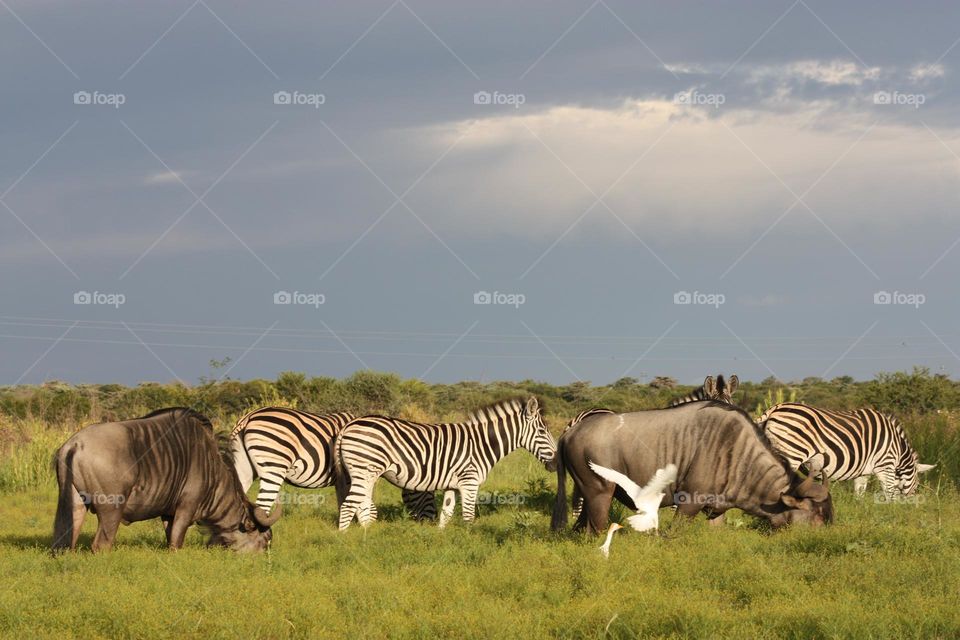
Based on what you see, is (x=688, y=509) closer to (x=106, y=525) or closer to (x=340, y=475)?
(x=340, y=475)

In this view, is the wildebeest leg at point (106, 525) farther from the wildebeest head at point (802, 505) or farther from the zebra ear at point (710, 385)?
the zebra ear at point (710, 385)

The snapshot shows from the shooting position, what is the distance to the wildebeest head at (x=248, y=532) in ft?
41.9

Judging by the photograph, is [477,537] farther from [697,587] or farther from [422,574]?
[697,587]

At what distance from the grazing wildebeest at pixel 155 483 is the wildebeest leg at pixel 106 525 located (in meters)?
0.01

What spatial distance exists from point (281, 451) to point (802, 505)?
23.6 feet

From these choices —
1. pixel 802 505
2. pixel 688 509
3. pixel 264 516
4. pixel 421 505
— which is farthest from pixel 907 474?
pixel 264 516

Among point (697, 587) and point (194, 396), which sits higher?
point (194, 396)

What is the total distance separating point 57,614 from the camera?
922 centimetres

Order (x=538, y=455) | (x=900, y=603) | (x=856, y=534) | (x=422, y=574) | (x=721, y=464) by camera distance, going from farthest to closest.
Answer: (x=538, y=455) → (x=721, y=464) → (x=856, y=534) → (x=422, y=574) → (x=900, y=603)

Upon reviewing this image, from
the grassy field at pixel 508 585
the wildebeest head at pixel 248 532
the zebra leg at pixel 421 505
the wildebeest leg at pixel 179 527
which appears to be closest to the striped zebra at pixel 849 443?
the grassy field at pixel 508 585

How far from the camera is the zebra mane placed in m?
15.6

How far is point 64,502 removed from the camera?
1170cm

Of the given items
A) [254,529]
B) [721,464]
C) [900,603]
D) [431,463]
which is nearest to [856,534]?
[721,464]

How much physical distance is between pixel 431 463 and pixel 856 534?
19.4 feet
